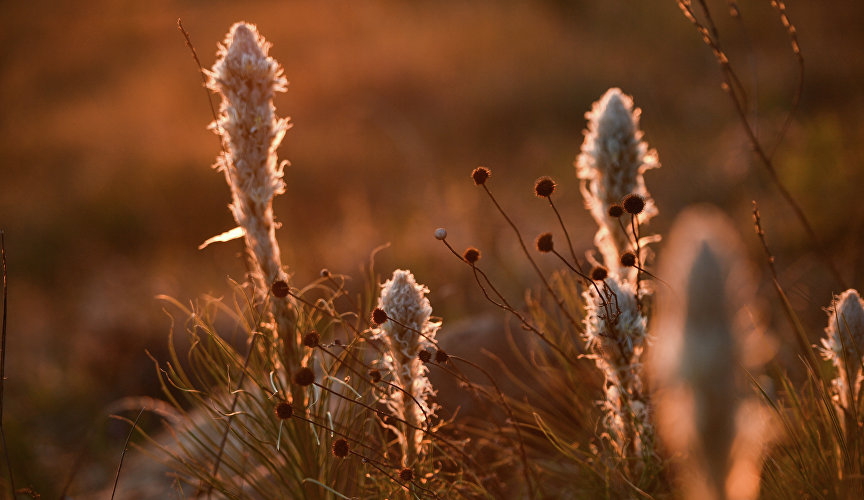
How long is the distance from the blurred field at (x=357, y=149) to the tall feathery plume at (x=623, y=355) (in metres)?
0.56

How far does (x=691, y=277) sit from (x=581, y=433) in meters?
1.54

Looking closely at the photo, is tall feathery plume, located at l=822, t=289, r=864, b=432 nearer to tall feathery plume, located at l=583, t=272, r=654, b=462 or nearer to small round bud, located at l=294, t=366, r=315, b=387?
tall feathery plume, located at l=583, t=272, r=654, b=462

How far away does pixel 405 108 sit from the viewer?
10.9m

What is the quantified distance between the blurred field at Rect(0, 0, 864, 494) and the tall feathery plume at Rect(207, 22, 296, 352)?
118cm

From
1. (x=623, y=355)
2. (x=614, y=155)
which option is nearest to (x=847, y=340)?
(x=623, y=355)

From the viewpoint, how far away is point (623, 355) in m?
1.41

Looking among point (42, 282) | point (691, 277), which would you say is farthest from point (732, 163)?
point (42, 282)

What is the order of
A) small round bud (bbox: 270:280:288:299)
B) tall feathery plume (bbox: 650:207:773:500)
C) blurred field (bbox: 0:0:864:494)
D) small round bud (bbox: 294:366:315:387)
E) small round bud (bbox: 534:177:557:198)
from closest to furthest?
1. tall feathery plume (bbox: 650:207:773:500)
2. small round bud (bbox: 294:366:315:387)
3. small round bud (bbox: 534:177:557:198)
4. small round bud (bbox: 270:280:288:299)
5. blurred field (bbox: 0:0:864:494)

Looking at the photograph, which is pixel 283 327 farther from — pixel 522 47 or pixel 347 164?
pixel 522 47

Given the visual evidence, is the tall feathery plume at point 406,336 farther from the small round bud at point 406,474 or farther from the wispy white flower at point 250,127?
the wispy white flower at point 250,127

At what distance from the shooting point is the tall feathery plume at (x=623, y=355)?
4.40ft

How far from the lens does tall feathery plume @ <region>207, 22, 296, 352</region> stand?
1.45 m

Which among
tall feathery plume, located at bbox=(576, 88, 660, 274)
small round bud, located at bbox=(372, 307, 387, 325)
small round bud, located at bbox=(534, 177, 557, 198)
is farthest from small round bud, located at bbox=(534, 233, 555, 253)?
small round bud, located at bbox=(372, 307, 387, 325)

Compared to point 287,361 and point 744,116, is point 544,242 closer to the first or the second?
point 744,116
